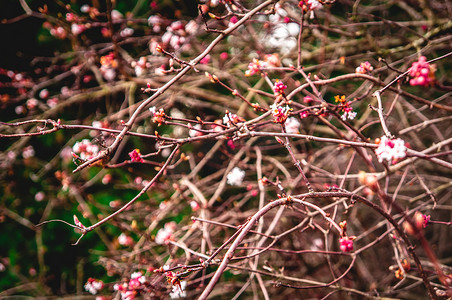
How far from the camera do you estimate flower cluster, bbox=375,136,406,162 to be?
34.6 inches

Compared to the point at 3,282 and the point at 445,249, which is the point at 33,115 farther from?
the point at 445,249

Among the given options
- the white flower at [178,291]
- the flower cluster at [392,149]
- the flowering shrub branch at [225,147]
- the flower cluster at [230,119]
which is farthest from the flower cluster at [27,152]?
the flower cluster at [392,149]

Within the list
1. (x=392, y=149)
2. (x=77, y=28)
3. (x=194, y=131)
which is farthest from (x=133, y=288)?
(x=77, y=28)

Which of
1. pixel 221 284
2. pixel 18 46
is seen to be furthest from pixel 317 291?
pixel 18 46

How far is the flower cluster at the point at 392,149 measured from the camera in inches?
34.6

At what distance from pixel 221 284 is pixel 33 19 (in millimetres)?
4404

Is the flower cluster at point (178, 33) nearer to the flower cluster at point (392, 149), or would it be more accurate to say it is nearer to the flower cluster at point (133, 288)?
the flower cluster at point (133, 288)

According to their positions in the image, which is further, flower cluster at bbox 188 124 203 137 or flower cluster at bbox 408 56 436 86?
flower cluster at bbox 188 124 203 137

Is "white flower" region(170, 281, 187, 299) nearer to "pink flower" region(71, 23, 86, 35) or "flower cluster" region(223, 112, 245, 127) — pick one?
"flower cluster" region(223, 112, 245, 127)

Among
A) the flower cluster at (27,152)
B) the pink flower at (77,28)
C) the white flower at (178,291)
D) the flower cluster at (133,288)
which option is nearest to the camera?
the white flower at (178,291)

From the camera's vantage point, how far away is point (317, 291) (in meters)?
3.41

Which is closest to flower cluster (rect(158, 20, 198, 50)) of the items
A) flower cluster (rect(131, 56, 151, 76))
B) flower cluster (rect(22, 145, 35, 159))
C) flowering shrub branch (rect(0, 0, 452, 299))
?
flowering shrub branch (rect(0, 0, 452, 299))

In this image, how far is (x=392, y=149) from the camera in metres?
0.90

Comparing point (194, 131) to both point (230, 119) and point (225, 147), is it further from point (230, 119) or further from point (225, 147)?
point (230, 119)
